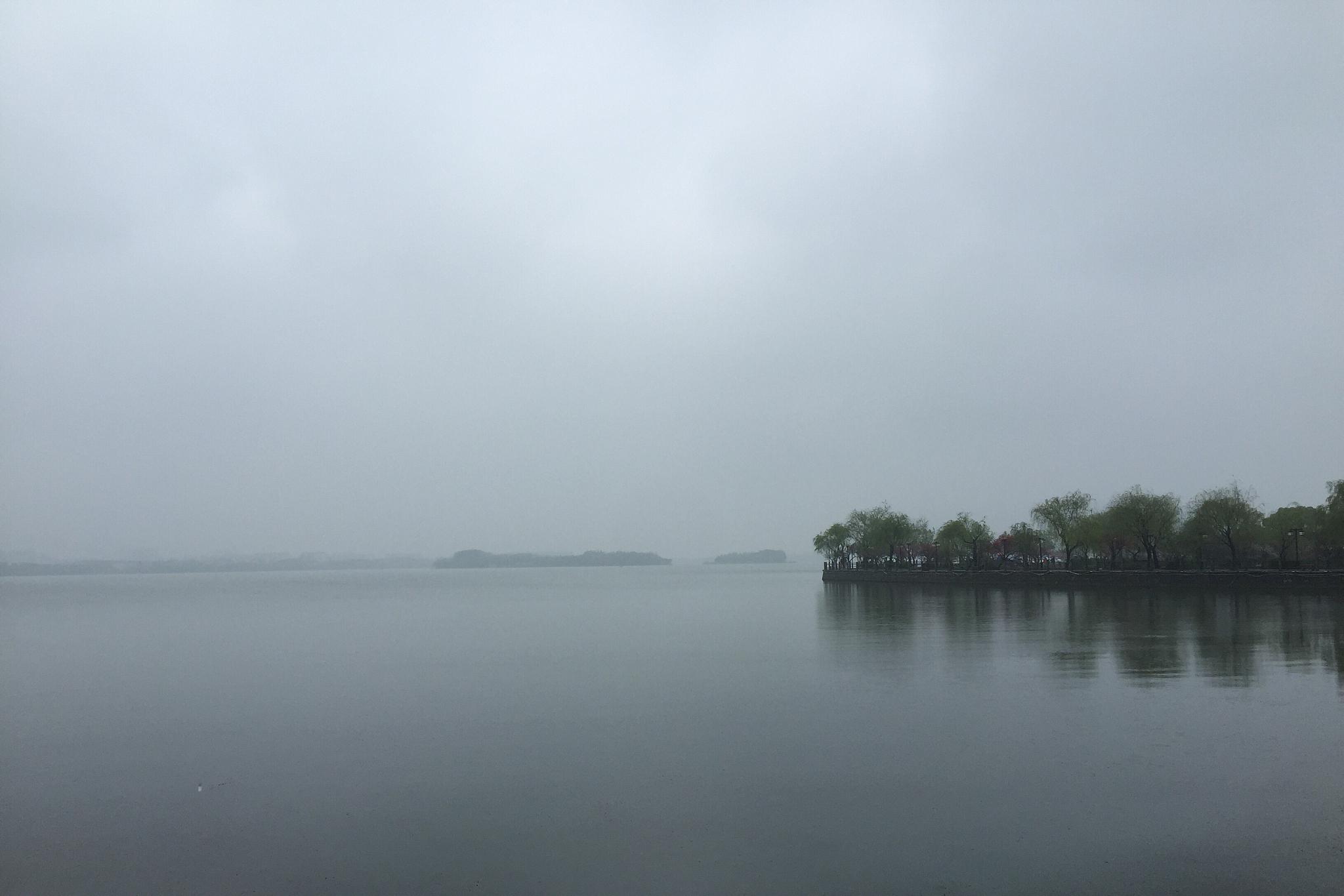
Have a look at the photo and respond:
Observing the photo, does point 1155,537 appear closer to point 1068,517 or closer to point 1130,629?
point 1068,517

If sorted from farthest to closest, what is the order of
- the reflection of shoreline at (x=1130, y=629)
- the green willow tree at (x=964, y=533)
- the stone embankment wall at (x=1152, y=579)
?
1. the green willow tree at (x=964, y=533)
2. the stone embankment wall at (x=1152, y=579)
3. the reflection of shoreline at (x=1130, y=629)

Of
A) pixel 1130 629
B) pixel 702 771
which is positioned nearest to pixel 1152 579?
pixel 1130 629

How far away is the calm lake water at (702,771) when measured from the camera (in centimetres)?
830

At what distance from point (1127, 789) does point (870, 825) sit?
3.51 meters

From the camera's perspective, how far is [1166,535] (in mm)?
60156

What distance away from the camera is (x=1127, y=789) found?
396 inches

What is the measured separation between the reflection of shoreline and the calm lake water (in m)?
0.25

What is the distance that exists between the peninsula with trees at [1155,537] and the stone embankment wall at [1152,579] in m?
3.26

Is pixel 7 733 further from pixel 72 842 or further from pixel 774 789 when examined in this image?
pixel 774 789

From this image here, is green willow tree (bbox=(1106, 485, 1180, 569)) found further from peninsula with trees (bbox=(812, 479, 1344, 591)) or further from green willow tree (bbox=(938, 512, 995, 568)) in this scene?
green willow tree (bbox=(938, 512, 995, 568))

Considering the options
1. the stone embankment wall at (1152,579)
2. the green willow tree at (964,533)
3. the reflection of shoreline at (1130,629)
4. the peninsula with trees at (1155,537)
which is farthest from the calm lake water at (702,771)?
the green willow tree at (964,533)

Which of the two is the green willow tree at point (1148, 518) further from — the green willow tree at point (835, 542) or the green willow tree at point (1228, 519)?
the green willow tree at point (835, 542)

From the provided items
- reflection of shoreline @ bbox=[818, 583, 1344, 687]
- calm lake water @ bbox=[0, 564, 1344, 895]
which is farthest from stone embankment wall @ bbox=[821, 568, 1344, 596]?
calm lake water @ bbox=[0, 564, 1344, 895]

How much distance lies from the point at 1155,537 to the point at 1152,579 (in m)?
10.2
